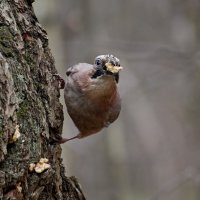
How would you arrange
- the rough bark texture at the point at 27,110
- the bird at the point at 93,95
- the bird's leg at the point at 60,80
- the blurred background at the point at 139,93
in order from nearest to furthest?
1. the rough bark texture at the point at 27,110
2. the bird's leg at the point at 60,80
3. the bird at the point at 93,95
4. the blurred background at the point at 139,93

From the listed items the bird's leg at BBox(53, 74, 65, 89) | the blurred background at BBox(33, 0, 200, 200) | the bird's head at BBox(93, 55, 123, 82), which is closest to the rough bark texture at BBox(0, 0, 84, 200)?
the bird's leg at BBox(53, 74, 65, 89)

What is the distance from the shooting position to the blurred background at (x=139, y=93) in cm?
911

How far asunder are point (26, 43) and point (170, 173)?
1035 centimetres

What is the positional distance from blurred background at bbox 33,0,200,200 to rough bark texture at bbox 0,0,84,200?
13.2 feet

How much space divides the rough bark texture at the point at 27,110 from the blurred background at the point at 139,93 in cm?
402

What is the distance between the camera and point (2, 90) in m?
3.07

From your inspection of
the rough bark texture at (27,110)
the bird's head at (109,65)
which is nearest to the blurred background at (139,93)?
the bird's head at (109,65)

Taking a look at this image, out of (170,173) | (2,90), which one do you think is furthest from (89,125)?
(170,173)

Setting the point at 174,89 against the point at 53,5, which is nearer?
the point at 53,5

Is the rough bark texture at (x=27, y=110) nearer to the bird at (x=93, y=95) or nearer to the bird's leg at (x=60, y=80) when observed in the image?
the bird's leg at (x=60, y=80)

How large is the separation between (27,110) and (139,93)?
11.1 meters

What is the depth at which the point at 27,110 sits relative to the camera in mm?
3277

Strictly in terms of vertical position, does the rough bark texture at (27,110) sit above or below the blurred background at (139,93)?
below

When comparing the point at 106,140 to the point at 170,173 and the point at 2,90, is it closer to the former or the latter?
the point at 170,173
